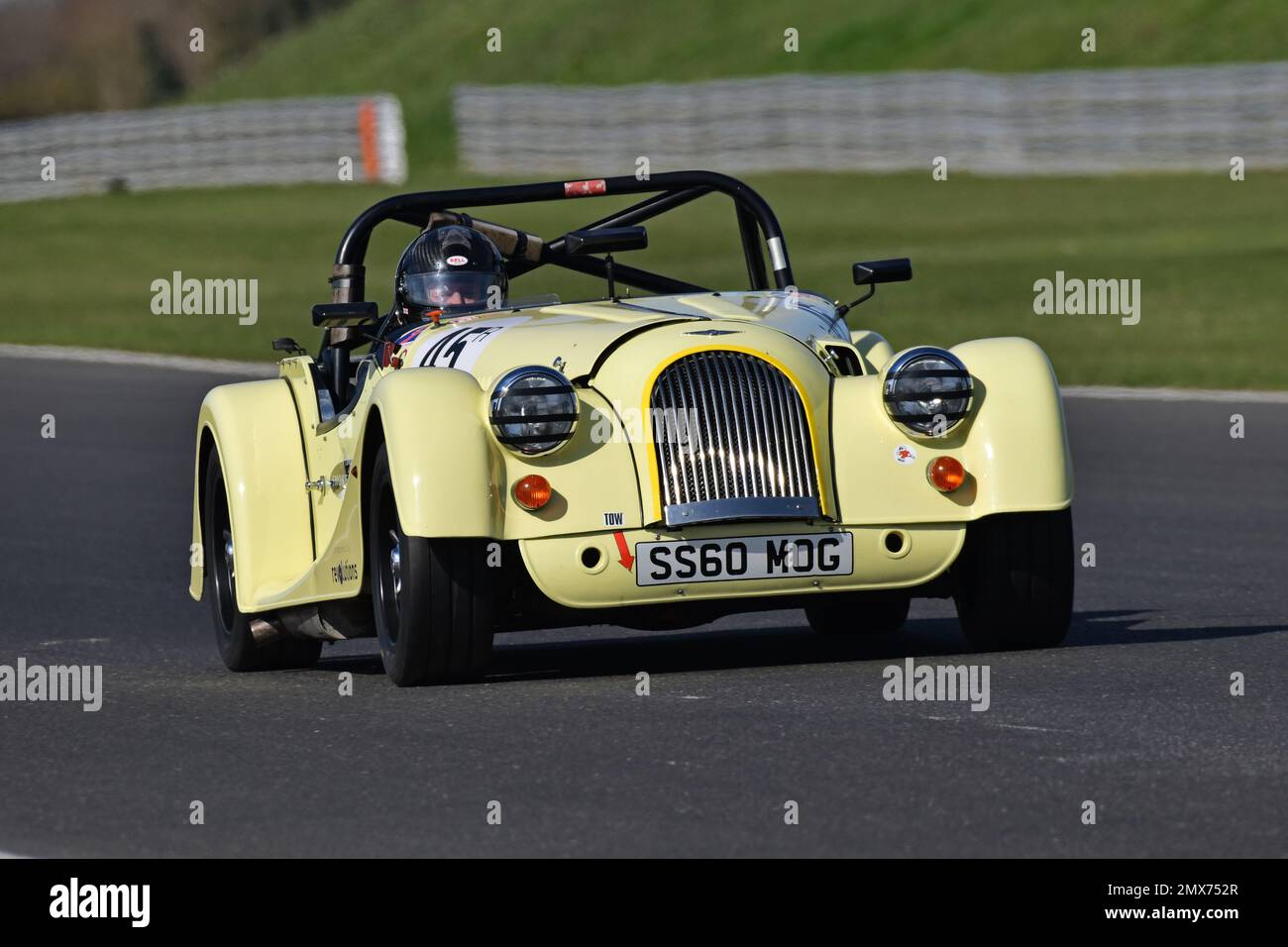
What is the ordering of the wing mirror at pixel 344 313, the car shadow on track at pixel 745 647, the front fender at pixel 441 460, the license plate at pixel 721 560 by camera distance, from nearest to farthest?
the front fender at pixel 441 460 < the license plate at pixel 721 560 < the car shadow on track at pixel 745 647 < the wing mirror at pixel 344 313

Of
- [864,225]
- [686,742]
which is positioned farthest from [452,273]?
[864,225]

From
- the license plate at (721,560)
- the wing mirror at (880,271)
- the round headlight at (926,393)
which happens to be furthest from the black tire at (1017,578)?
the wing mirror at (880,271)

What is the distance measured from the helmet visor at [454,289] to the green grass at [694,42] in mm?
39285

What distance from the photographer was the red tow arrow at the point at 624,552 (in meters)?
7.75

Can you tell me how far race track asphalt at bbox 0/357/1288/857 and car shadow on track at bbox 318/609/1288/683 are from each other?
3 cm

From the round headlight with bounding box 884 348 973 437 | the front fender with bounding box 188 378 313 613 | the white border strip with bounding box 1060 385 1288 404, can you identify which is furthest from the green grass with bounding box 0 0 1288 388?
the round headlight with bounding box 884 348 973 437

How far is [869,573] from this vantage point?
7.95 m

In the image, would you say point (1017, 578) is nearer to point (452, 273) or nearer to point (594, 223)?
point (594, 223)

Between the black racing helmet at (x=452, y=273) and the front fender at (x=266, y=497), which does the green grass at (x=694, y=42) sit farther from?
the front fender at (x=266, y=497)

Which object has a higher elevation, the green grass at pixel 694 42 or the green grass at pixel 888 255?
the green grass at pixel 694 42

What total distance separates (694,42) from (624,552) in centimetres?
5549

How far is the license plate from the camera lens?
775cm

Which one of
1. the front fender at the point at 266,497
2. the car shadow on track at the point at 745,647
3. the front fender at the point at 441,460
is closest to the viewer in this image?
the front fender at the point at 441,460
